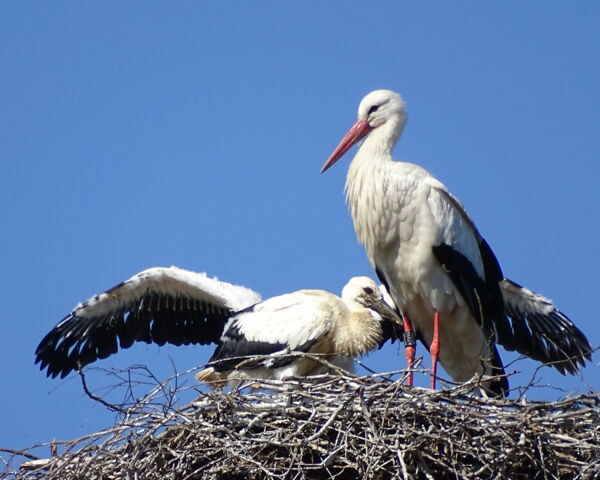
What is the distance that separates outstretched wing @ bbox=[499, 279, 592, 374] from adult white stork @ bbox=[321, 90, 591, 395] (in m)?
0.31

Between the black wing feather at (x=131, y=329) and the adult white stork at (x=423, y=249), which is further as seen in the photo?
the black wing feather at (x=131, y=329)

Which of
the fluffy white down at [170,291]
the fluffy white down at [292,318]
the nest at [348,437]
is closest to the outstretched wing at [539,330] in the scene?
the fluffy white down at [292,318]

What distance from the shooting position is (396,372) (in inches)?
245

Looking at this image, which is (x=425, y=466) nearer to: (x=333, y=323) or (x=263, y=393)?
(x=263, y=393)

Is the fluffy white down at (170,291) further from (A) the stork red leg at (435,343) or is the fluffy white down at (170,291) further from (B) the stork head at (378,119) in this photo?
(A) the stork red leg at (435,343)

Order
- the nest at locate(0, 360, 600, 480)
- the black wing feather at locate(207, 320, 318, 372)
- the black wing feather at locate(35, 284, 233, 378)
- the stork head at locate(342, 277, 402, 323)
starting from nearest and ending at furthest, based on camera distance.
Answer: the nest at locate(0, 360, 600, 480) → the black wing feather at locate(207, 320, 318, 372) → the stork head at locate(342, 277, 402, 323) → the black wing feather at locate(35, 284, 233, 378)

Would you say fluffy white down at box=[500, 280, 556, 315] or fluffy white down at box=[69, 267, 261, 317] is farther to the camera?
fluffy white down at box=[69, 267, 261, 317]

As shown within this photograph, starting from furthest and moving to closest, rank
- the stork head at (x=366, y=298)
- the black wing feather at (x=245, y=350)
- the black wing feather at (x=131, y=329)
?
the black wing feather at (x=131, y=329) < the stork head at (x=366, y=298) < the black wing feather at (x=245, y=350)

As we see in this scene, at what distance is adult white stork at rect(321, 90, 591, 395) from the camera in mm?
7820

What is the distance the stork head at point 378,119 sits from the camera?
26.8 feet

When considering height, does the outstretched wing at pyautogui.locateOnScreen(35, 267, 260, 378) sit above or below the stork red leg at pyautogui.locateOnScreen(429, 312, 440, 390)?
above

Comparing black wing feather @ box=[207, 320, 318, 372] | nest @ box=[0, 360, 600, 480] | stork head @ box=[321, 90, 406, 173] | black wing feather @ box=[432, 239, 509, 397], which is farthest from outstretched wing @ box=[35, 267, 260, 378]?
nest @ box=[0, 360, 600, 480]

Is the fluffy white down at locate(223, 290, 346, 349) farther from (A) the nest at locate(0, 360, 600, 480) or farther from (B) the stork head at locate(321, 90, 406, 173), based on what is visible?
(A) the nest at locate(0, 360, 600, 480)

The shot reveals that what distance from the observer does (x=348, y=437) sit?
6.07m
